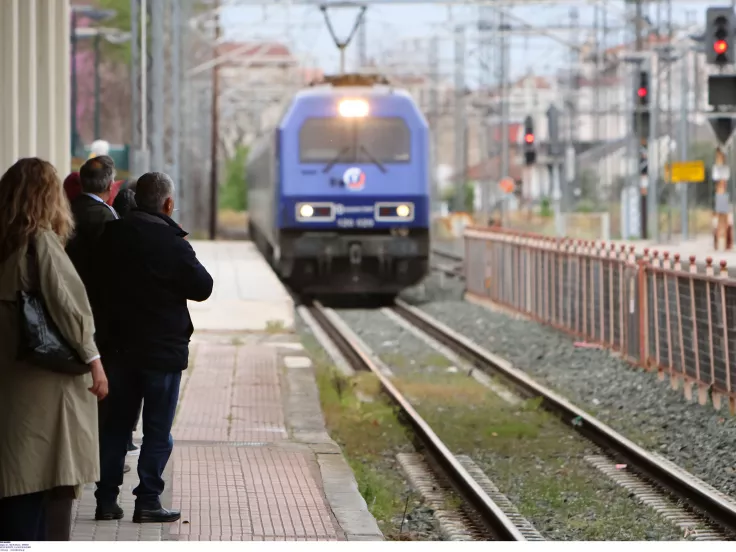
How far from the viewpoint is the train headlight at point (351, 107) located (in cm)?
2027

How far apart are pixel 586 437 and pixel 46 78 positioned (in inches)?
194

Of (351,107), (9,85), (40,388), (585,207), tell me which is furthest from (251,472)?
(585,207)

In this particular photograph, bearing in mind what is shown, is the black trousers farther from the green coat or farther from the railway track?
the railway track

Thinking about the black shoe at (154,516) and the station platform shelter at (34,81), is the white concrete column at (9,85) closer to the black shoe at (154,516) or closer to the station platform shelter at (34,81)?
the station platform shelter at (34,81)

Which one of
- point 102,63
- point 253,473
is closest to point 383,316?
point 253,473

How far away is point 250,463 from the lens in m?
8.26

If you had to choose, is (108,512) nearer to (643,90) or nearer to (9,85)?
(9,85)

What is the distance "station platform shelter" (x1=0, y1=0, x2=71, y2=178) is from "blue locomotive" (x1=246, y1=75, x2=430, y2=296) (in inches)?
290

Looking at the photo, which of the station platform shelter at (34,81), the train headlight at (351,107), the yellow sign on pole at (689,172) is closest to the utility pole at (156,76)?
the train headlight at (351,107)

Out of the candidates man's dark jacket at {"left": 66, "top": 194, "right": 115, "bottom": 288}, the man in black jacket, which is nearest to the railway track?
the man in black jacket

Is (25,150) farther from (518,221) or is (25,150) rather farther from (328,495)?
(518,221)

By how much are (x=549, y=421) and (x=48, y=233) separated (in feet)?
22.6

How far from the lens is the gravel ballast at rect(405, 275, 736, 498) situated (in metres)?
9.77

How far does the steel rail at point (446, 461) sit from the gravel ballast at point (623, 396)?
Result: 1.39 m
